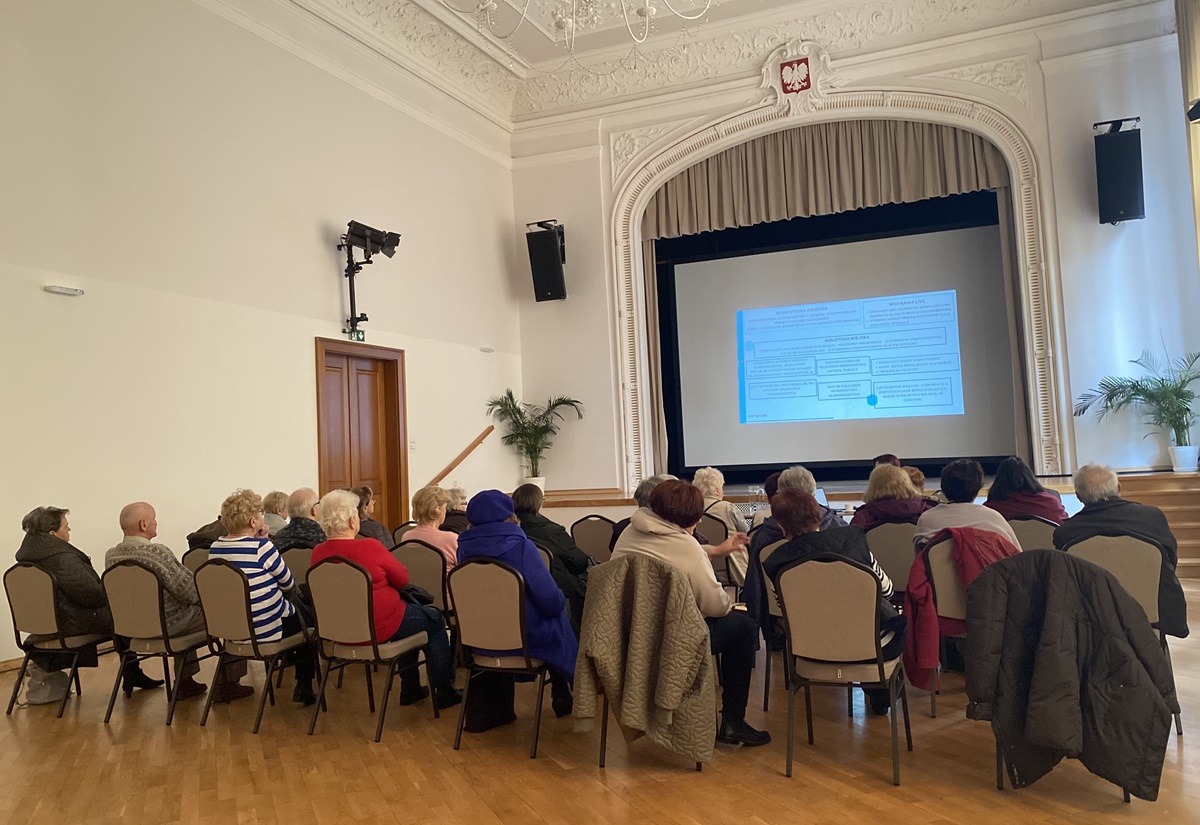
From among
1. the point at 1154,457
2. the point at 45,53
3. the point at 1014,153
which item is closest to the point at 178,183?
the point at 45,53

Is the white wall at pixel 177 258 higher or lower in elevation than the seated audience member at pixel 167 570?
higher

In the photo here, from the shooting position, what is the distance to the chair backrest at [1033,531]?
416 centimetres

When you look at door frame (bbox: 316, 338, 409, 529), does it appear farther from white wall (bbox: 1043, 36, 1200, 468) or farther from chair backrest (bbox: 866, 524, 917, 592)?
white wall (bbox: 1043, 36, 1200, 468)

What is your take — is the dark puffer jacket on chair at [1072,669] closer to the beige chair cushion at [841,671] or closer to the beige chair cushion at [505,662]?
the beige chair cushion at [841,671]

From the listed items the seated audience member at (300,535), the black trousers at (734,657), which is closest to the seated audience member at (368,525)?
the seated audience member at (300,535)

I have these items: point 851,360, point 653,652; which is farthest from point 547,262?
point 653,652

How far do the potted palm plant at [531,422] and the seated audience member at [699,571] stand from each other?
21.8 feet

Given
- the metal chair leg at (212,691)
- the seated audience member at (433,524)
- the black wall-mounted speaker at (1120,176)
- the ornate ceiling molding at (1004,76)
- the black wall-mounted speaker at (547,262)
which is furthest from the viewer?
the black wall-mounted speaker at (547,262)

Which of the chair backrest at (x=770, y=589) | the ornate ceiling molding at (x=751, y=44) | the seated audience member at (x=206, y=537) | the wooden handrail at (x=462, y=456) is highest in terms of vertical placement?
the ornate ceiling molding at (x=751, y=44)

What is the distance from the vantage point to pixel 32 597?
168 inches

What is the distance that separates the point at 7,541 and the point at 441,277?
16.5 feet

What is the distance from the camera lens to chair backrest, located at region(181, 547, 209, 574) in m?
4.69

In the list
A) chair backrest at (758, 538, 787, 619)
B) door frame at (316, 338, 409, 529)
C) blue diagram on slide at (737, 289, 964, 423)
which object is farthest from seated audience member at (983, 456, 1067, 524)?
door frame at (316, 338, 409, 529)

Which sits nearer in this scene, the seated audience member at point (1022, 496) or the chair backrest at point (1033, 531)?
the chair backrest at point (1033, 531)
